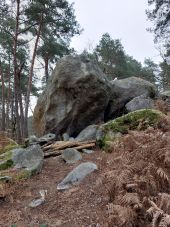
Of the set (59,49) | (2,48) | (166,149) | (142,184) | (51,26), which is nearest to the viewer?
(142,184)

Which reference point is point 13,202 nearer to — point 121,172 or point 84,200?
point 84,200

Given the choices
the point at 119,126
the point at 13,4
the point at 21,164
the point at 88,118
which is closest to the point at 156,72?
the point at 13,4

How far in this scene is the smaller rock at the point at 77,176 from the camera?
566 centimetres

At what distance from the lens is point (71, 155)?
7.28 meters

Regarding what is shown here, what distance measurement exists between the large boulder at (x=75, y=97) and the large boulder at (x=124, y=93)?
58 cm

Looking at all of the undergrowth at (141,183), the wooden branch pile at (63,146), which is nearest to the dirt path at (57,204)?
the undergrowth at (141,183)

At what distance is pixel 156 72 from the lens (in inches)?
1177

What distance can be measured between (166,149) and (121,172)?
2.37 feet

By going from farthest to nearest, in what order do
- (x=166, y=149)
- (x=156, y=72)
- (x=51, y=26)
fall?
(x=156, y=72), (x=51, y=26), (x=166, y=149)

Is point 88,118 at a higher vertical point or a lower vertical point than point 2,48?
lower

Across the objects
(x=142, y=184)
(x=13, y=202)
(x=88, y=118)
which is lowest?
(x=13, y=202)

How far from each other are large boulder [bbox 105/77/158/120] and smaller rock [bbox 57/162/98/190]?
200 inches

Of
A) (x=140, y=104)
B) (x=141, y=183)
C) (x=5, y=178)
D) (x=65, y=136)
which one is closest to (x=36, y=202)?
(x=5, y=178)

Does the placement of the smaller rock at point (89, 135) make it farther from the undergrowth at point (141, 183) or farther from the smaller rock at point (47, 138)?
the undergrowth at point (141, 183)
